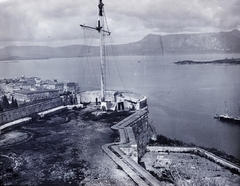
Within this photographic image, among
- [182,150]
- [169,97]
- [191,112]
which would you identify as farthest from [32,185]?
[169,97]

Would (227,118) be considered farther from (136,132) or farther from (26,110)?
(26,110)

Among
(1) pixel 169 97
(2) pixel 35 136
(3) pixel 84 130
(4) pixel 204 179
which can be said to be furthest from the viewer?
(1) pixel 169 97

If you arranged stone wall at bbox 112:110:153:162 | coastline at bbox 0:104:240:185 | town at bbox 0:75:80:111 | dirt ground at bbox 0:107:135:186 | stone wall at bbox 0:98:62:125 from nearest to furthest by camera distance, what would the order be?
A: dirt ground at bbox 0:107:135:186, coastline at bbox 0:104:240:185, stone wall at bbox 112:110:153:162, stone wall at bbox 0:98:62:125, town at bbox 0:75:80:111

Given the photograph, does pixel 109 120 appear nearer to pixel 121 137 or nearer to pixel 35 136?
pixel 121 137

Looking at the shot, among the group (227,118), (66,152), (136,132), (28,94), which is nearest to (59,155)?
(66,152)

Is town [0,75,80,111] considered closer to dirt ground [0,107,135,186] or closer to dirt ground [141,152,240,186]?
dirt ground [0,107,135,186]

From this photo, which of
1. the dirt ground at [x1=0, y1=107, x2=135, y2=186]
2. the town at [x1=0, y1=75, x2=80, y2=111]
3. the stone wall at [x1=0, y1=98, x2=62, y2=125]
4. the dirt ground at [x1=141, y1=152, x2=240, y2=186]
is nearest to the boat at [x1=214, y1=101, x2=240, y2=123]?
the dirt ground at [x1=141, y1=152, x2=240, y2=186]
